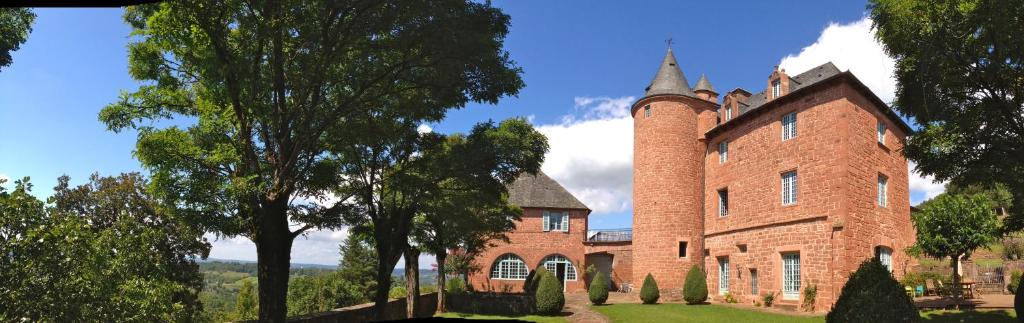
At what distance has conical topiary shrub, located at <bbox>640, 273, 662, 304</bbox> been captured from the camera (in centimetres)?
2284

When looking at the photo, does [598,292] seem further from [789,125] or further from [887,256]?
[887,256]

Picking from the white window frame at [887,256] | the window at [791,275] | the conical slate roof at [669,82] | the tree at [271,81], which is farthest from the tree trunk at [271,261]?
the conical slate roof at [669,82]

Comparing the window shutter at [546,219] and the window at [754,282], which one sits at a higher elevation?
the window shutter at [546,219]

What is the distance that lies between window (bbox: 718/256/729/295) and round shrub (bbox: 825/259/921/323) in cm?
1519

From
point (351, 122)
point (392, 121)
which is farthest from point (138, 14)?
point (392, 121)

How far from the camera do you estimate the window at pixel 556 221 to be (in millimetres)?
34500

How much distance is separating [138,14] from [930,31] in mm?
13652

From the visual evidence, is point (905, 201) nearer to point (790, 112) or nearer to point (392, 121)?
point (790, 112)

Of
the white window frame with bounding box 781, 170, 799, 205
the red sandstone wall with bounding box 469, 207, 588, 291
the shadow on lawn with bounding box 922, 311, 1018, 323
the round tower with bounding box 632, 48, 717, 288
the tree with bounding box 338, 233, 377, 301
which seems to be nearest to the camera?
the shadow on lawn with bounding box 922, 311, 1018, 323

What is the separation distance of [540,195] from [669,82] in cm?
1184

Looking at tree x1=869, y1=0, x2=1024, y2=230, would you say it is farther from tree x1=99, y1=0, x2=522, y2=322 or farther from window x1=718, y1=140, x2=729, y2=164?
window x1=718, y1=140, x2=729, y2=164

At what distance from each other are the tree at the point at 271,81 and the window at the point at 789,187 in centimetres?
1351

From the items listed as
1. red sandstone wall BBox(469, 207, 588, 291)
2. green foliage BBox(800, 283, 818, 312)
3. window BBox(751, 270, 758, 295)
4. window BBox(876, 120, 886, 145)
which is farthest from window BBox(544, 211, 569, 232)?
window BBox(876, 120, 886, 145)

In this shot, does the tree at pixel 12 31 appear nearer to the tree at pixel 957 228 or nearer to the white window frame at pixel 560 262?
the tree at pixel 957 228
